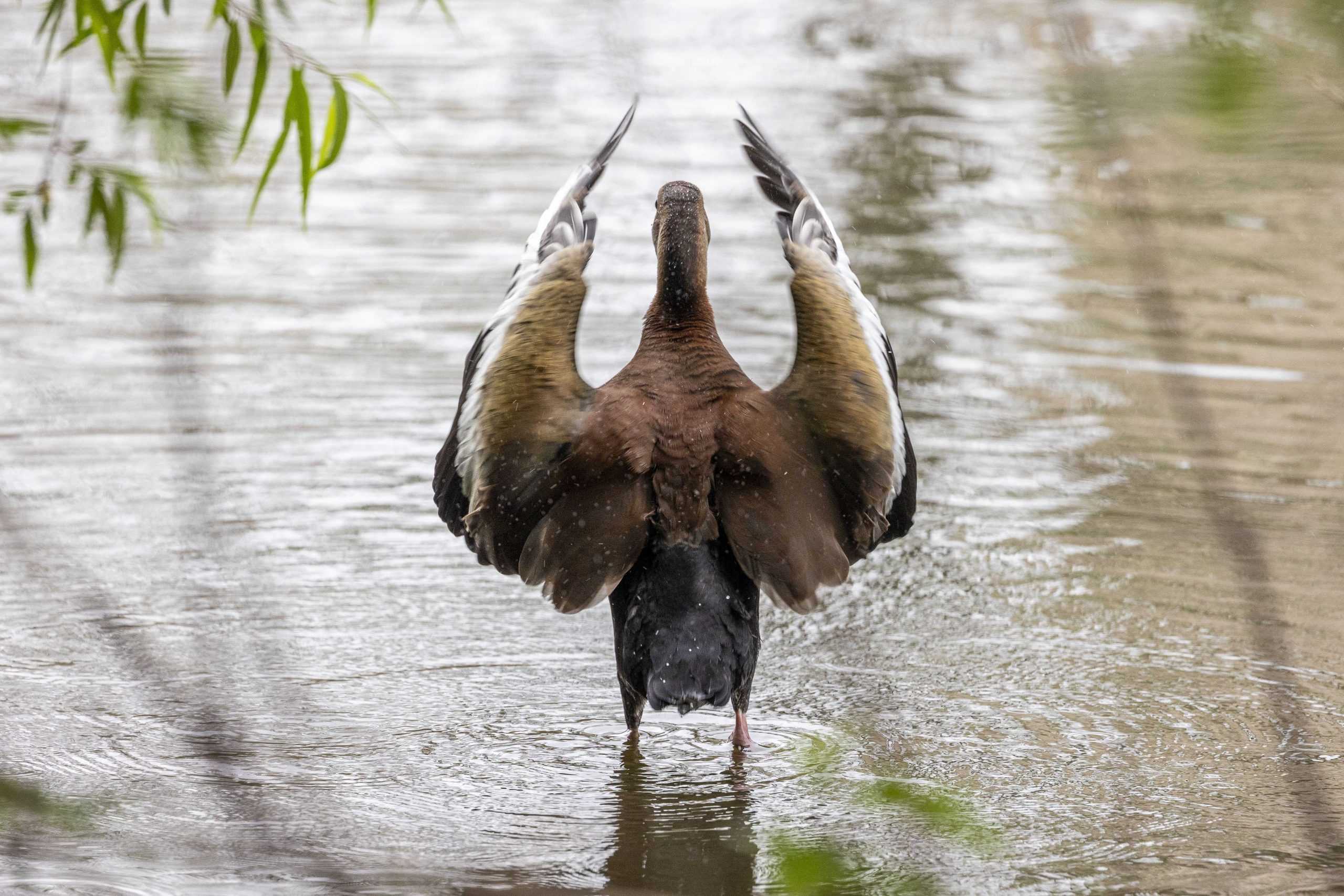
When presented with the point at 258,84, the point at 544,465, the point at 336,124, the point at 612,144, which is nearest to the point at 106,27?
the point at 258,84

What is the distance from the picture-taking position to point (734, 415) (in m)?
4.73

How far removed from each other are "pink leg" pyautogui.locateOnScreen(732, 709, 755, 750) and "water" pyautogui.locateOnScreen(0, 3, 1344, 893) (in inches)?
3.0

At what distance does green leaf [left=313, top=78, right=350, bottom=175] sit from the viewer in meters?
2.75

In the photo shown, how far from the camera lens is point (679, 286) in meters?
5.15

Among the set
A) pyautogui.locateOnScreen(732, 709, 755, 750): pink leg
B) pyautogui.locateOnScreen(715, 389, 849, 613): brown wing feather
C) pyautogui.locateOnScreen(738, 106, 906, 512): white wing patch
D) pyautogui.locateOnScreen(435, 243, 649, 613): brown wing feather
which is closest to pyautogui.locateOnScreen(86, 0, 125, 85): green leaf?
pyautogui.locateOnScreen(435, 243, 649, 613): brown wing feather

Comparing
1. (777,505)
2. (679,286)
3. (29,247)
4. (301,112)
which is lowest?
(777,505)

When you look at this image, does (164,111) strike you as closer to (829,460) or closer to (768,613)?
(829,460)

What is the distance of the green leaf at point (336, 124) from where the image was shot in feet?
9.04

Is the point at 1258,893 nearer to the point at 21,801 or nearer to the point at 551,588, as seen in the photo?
the point at 551,588

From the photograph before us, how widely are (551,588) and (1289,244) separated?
7.57 metres

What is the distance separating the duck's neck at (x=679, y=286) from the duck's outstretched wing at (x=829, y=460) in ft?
1.04

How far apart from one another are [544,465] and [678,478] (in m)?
0.38

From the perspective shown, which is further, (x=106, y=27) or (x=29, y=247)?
(x=29, y=247)

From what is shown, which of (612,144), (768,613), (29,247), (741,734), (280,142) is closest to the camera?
(280,142)
